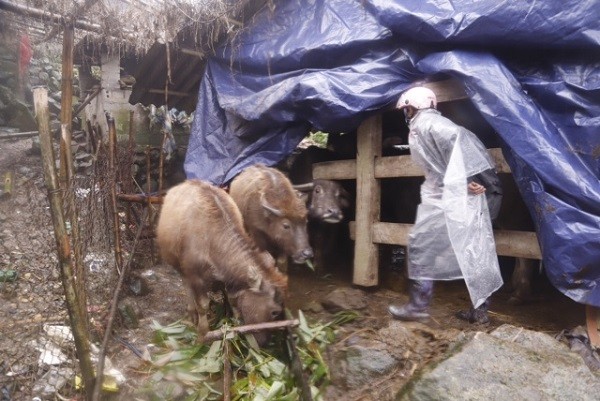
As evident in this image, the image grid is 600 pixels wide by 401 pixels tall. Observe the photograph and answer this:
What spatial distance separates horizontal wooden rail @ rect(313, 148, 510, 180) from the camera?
4.78 m

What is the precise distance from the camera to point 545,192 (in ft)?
13.2

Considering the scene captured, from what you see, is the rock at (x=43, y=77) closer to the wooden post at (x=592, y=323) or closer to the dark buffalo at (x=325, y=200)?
the dark buffalo at (x=325, y=200)

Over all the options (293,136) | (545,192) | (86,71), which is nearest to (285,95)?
(293,136)

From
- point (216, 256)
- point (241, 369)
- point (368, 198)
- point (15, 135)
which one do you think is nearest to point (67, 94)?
point (216, 256)

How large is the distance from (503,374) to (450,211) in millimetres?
1450

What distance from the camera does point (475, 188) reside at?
13.8 feet

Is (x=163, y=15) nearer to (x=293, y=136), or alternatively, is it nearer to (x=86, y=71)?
(x=293, y=136)

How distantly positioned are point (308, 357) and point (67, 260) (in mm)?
2337

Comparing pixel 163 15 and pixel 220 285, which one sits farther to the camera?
pixel 163 15

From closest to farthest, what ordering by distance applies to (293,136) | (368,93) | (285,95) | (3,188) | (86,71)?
(368,93) → (285,95) → (293,136) → (3,188) → (86,71)

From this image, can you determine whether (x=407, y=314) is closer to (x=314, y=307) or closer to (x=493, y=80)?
(x=314, y=307)

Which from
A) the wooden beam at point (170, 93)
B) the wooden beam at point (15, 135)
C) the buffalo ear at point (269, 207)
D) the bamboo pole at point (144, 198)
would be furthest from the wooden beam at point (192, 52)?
the wooden beam at point (15, 135)

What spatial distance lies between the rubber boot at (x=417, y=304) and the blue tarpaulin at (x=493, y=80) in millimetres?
1216

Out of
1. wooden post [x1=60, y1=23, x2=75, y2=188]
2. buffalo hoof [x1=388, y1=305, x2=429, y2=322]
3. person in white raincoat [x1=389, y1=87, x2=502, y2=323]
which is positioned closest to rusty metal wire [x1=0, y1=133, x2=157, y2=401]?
wooden post [x1=60, y1=23, x2=75, y2=188]
